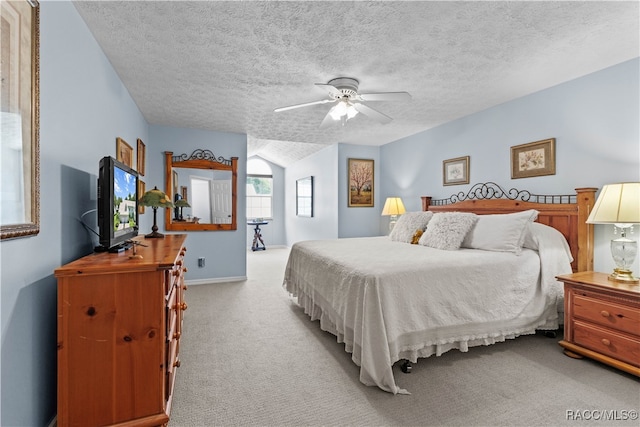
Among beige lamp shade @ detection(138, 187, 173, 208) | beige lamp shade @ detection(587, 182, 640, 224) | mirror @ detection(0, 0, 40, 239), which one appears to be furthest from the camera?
beige lamp shade @ detection(138, 187, 173, 208)

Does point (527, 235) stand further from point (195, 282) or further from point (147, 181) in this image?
point (147, 181)

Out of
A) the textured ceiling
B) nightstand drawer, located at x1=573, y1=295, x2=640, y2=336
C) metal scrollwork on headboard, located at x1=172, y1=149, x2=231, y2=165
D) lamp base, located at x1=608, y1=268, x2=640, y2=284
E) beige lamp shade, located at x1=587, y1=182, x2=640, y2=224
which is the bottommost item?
nightstand drawer, located at x1=573, y1=295, x2=640, y2=336

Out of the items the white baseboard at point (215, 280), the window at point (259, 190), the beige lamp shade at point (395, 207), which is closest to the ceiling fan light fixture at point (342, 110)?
the beige lamp shade at point (395, 207)

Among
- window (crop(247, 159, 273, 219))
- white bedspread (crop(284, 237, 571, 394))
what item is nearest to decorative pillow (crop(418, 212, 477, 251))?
white bedspread (crop(284, 237, 571, 394))

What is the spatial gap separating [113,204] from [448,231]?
283cm

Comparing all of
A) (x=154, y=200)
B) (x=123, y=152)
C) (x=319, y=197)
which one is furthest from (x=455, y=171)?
(x=123, y=152)

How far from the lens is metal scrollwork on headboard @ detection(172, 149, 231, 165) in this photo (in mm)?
4574

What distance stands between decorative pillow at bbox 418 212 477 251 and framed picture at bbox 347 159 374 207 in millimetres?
2518

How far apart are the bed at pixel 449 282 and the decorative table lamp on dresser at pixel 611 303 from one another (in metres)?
0.29

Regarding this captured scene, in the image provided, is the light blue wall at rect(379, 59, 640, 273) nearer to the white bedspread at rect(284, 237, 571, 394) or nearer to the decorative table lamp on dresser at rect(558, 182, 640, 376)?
the decorative table lamp on dresser at rect(558, 182, 640, 376)

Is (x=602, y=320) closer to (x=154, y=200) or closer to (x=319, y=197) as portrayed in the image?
(x=154, y=200)

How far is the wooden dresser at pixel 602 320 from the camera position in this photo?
2.03m

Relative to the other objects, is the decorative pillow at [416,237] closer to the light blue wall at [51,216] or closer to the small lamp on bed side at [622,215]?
the small lamp on bed side at [622,215]

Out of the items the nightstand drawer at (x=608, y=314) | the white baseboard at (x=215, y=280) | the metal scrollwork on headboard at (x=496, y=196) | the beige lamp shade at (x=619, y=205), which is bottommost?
the white baseboard at (x=215, y=280)
